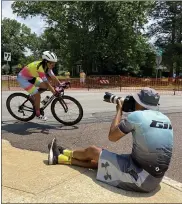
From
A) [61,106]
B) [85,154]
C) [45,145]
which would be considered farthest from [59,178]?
[61,106]

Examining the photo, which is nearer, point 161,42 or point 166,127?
point 166,127

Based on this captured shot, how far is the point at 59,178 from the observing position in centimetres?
406

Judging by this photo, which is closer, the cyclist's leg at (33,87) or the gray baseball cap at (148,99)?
the gray baseball cap at (148,99)

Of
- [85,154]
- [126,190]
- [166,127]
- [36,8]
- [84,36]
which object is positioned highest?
[36,8]

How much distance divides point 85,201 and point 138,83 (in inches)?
902

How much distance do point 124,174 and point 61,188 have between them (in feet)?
2.30

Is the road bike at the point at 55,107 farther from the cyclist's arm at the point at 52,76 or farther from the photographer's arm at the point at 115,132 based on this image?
the photographer's arm at the point at 115,132

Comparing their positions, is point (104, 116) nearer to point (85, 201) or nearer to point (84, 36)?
point (85, 201)

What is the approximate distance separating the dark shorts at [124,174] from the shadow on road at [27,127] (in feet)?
10.4

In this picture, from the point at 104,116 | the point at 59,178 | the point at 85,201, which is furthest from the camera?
the point at 104,116

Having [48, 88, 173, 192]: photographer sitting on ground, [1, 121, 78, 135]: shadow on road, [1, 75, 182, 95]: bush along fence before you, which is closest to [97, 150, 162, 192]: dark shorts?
[48, 88, 173, 192]: photographer sitting on ground

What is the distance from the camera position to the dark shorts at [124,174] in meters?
3.76

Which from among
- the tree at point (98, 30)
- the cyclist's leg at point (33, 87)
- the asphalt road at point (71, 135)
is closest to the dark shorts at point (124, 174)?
the asphalt road at point (71, 135)

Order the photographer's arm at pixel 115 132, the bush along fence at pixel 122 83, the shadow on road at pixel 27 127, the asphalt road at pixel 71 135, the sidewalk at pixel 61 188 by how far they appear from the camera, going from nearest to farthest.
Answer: the sidewalk at pixel 61 188
the photographer's arm at pixel 115 132
the asphalt road at pixel 71 135
the shadow on road at pixel 27 127
the bush along fence at pixel 122 83
